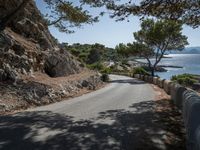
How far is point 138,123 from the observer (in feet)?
43.1

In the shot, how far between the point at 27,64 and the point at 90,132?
13.9m

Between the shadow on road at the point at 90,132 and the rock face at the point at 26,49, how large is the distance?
7862 millimetres

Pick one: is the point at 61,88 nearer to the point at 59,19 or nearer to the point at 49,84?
the point at 49,84

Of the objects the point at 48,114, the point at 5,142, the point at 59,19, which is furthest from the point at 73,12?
the point at 5,142

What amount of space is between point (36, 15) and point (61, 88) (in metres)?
9.51

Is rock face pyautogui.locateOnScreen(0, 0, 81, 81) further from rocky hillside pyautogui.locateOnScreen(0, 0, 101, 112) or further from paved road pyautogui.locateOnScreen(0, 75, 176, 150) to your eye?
paved road pyautogui.locateOnScreen(0, 75, 176, 150)

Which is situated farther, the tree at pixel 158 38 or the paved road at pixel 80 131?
the tree at pixel 158 38

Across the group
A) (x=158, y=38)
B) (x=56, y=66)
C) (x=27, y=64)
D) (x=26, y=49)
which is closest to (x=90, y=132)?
(x=27, y=64)

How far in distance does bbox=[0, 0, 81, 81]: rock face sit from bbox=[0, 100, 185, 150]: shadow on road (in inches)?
310

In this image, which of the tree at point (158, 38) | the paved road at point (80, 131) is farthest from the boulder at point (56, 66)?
the tree at point (158, 38)

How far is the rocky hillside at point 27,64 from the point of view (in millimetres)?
18812

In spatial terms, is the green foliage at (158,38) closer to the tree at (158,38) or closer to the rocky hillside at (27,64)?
the tree at (158,38)

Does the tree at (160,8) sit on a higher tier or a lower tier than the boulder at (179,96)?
higher

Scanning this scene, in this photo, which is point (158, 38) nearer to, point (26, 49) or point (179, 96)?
point (26, 49)
